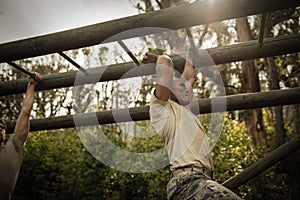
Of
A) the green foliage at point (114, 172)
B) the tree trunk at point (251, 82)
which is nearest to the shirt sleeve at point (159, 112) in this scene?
the green foliage at point (114, 172)

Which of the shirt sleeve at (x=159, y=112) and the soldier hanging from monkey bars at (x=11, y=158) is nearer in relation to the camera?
the soldier hanging from monkey bars at (x=11, y=158)

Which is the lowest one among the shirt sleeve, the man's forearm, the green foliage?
the green foliage

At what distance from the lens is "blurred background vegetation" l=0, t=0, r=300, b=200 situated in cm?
920

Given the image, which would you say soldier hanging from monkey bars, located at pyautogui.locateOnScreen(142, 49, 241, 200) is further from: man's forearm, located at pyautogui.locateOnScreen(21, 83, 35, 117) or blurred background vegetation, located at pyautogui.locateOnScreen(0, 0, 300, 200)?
blurred background vegetation, located at pyautogui.locateOnScreen(0, 0, 300, 200)

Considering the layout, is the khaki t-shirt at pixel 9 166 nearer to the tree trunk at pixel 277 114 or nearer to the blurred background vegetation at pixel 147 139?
the blurred background vegetation at pixel 147 139

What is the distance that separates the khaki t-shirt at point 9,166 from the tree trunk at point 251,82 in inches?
393

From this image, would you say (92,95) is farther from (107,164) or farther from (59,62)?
(107,164)

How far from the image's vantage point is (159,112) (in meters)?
3.20

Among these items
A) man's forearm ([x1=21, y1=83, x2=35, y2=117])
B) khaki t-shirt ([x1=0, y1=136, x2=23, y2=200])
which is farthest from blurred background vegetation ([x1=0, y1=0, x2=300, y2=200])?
khaki t-shirt ([x1=0, y1=136, x2=23, y2=200])

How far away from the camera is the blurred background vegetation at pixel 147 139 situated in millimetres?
9203

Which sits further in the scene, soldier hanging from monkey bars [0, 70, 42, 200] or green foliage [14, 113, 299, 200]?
green foliage [14, 113, 299, 200]

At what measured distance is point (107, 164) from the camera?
33.7ft

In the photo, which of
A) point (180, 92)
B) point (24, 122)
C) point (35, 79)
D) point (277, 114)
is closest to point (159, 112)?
point (180, 92)

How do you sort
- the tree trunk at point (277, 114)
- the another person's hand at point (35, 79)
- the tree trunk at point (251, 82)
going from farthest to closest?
the tree trunk at point (251, 82)
the tree trunk at point (277, 114)
the another person's hand at point (35, 79)
